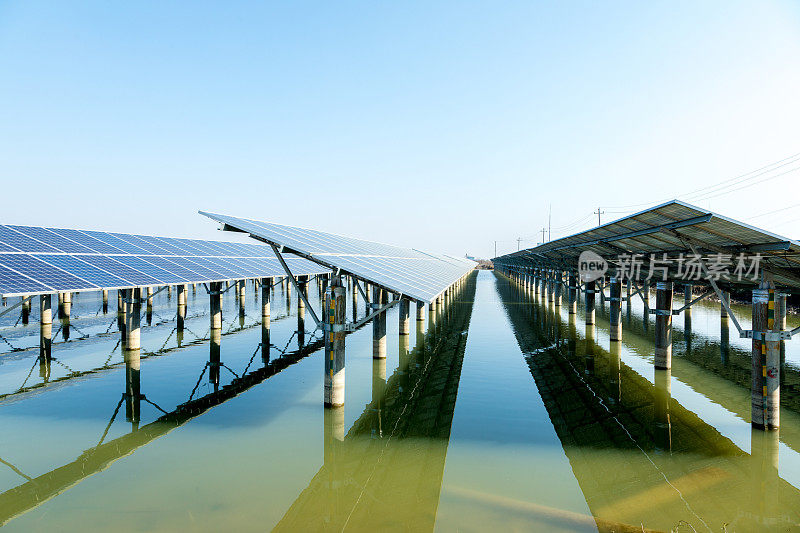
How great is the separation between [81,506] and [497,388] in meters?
12.4

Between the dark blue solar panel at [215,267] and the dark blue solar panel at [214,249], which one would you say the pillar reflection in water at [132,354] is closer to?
the dark blue solar panel at [215,267]

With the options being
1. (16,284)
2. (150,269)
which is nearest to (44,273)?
(16,284)

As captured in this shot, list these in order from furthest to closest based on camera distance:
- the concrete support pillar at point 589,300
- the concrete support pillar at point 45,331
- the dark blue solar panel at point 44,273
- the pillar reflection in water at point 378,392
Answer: the concrete support pillar at point 589,300
the concrete support pillar at point 45,331
the dark blue solar panel at point 44,273
the pillar reflection in water at point 378,392

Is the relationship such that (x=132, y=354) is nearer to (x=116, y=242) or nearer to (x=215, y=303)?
(x=215, y=303)

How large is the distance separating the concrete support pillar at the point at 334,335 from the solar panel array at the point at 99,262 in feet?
30.4

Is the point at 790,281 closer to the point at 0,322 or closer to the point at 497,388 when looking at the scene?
the point at 497,388

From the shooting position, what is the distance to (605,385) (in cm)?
1653

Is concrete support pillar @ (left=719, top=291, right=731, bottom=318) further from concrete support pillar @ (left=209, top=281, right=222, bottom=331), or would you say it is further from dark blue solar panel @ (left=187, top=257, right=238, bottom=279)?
dark blue solar panel @ (left=187, top=257, right=238, bottom=279)

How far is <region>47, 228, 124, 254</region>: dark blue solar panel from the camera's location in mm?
22513

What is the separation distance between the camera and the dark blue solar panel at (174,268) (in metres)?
22.0

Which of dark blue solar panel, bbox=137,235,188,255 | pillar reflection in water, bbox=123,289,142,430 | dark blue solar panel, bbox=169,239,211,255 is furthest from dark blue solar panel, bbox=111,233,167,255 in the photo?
pillar reflection in water, bbox=123,289,142,430

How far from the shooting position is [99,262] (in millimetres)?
19906

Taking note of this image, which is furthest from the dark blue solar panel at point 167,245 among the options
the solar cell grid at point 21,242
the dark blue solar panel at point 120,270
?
the solar cell grid at point 21,242

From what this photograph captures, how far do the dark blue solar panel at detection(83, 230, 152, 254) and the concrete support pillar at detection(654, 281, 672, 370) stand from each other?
2620cm
